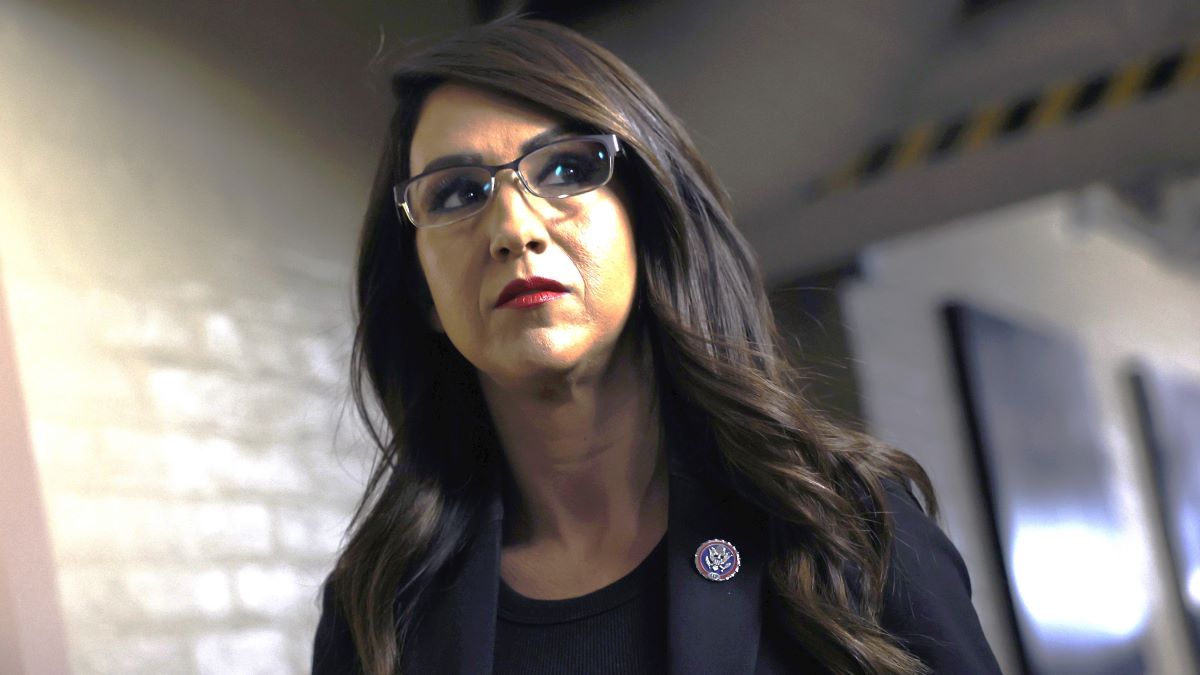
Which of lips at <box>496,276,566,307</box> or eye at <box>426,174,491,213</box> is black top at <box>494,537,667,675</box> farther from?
eye at <box>426,174,491,213</box>

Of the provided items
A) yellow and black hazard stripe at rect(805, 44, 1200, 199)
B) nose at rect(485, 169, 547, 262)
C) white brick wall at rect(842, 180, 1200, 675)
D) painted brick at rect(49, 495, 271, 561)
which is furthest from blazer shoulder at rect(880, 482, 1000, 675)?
white brick wall at rect(842, 180, 1200, 675)

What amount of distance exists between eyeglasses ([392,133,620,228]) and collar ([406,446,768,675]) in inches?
12.7

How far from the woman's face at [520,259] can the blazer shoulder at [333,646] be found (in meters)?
0.37

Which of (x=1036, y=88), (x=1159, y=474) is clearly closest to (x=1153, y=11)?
(x=1036, y=88)

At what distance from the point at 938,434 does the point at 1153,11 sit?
2089mm

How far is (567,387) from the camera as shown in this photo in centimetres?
144

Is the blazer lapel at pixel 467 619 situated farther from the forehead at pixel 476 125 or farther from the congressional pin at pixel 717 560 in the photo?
the forehead at pixel 476 125

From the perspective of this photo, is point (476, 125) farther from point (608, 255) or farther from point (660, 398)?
point (660, 398)

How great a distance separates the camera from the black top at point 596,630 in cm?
134

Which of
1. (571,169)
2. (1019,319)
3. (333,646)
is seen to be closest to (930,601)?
→ (571,169)

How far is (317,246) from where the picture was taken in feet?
10.9

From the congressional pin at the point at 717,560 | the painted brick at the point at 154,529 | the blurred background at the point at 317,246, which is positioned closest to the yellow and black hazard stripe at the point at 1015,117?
the blurred background at the point at 317,246

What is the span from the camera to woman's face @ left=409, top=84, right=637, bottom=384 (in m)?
1.36

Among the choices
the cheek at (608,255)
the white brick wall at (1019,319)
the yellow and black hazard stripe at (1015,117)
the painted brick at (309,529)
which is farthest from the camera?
the white brick wall at (1019,319)
